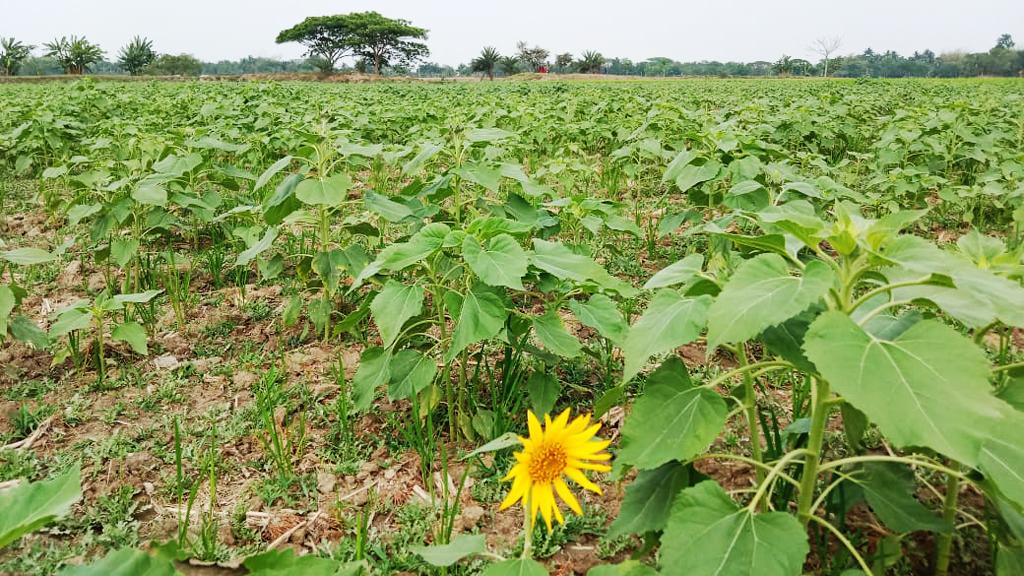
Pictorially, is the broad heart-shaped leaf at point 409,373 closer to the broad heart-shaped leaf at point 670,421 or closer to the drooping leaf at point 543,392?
the drooping leaf at point 543,392

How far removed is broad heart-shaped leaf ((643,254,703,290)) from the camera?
1.36 meters

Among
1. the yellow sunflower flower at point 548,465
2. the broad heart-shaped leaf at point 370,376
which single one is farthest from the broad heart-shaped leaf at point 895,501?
the broad heart-shaped leaf at point 370,376

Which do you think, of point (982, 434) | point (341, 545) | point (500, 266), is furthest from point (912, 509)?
point (341, 545)

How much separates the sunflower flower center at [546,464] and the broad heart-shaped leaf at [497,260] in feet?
2.16

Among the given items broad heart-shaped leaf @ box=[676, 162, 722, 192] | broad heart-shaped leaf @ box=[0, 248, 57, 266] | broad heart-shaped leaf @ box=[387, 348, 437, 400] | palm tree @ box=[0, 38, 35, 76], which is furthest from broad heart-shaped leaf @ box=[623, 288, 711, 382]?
palm tree @ box=[0, 38, 35, 76]

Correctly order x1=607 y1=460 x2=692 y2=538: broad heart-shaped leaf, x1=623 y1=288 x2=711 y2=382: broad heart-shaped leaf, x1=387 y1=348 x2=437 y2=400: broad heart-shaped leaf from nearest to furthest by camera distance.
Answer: x1=623 y1=288 x2=711 y2=382: broad heart-shaped leaf → x1=607 y1=460 x2=692 y2=538: broad heart-shaped leaf → x1=387 y1=348 x2=437 y2=400: broad heart-shaped leaf

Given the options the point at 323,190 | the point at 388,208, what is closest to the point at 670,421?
the point at 388,208

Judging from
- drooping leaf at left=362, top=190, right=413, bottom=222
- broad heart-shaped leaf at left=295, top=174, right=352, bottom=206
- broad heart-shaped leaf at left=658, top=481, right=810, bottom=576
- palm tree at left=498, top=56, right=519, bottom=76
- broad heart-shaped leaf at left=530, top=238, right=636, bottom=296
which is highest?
palm tree at left=498, top=56, right=519, bottom=76

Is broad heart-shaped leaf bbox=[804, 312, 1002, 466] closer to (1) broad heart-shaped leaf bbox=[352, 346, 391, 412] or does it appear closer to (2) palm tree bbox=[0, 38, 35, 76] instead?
(1) broad heart-shaped leaf bbox=[352, 346, 391, 412]

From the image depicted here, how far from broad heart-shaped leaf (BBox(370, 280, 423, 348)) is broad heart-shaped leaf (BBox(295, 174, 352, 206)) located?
0.72 m

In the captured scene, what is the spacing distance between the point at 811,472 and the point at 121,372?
107 inches

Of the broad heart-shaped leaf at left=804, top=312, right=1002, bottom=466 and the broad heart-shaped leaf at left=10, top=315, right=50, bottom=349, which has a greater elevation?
the broad heart-shaped leaf at left=804, top=312, right=1002, bottom=466

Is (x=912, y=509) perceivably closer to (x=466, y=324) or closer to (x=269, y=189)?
(x=466, y=324)

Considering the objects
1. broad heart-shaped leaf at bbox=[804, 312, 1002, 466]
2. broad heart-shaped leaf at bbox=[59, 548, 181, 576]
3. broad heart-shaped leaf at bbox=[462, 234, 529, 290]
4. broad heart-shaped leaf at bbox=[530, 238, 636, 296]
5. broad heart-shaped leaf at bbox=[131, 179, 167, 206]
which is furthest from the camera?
broad heart-shaped leaf at bbox=[131, 179, 167, 206]
